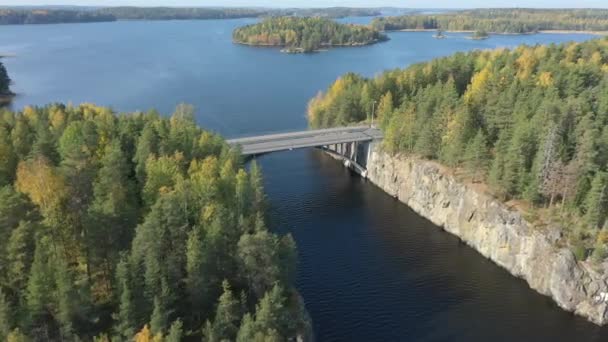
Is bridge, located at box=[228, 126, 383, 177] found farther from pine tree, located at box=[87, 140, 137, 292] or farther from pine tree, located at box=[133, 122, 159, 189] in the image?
pine tree, located at box=[87, 140, 137, 292]

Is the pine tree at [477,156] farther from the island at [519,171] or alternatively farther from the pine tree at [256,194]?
the pine tree at [256,194]

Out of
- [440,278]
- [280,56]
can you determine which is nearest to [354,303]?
[440,278]

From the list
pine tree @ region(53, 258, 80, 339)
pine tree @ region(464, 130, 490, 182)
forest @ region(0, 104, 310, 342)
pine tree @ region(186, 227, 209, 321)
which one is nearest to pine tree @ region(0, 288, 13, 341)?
forest @ region(0, 104, 310, 342)

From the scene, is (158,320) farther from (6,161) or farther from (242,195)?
(6,161)

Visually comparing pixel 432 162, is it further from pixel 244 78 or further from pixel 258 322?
pixel 244 78

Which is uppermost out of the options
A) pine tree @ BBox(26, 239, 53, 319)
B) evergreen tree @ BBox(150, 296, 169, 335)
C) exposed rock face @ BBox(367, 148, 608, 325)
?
pine tree @ BBox(26, 239, 53, 319)

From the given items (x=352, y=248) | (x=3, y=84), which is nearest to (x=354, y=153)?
(x=352, y=248)
